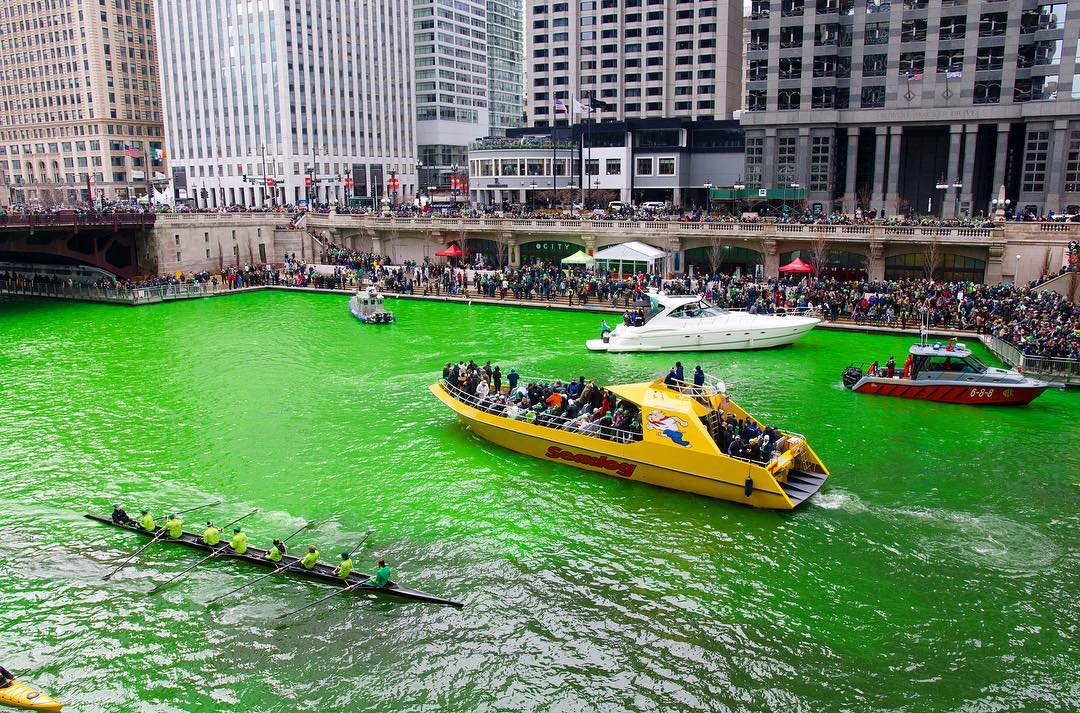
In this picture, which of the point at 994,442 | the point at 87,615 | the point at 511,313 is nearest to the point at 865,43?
the point at 511,313

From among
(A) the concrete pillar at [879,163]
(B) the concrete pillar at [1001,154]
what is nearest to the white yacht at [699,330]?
(A) the concrete pillar at [879,163]

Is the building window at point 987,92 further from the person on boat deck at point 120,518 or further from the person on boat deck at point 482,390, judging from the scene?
the person on boat deck at point 120,518

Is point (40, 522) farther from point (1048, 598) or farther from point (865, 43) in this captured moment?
point (865, 43)

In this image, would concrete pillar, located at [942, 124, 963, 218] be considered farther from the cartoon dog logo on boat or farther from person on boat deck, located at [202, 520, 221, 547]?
person on boat deck, located at [202, 520, 221, 547]

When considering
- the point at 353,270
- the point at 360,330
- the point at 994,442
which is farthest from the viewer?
the point at 353,270

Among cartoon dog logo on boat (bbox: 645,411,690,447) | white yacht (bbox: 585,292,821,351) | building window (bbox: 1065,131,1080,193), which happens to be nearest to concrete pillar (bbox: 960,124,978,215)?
building window (bbox: 1065,131,1080,193)

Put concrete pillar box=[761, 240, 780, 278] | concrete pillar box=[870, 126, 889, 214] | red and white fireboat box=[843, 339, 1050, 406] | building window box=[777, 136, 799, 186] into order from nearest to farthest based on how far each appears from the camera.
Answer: red and white fireboat box=[843, 339, 1050, 406] → concrete pillar box=[761, 240, 780, 278] → concrete pillar box=[870, 126, 889, 214] → building window box=[777, 136, 799, 186]

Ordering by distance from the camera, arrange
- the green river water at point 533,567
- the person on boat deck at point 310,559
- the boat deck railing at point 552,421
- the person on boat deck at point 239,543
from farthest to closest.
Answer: the boat deck railing at point 552,421, the person on boat deck at point 239,543, the person on boat deck at point 310,559, the green river water at point 533,567
